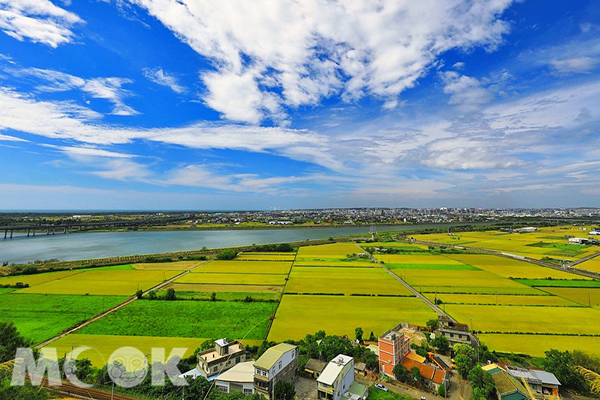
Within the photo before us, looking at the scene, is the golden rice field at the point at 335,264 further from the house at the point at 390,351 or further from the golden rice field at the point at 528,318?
the house at the point at 390,351

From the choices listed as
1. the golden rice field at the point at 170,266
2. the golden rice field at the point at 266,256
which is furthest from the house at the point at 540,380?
the golden rice field at the point at 170,266

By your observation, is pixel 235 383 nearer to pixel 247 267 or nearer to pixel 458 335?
pixel 458 335

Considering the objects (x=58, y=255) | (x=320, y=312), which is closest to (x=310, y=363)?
(x=320, y=312)

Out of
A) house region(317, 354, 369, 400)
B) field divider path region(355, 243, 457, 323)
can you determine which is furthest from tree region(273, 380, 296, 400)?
field divider path region(355, 243, 457, 323)

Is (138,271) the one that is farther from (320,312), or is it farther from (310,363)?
(310,363)

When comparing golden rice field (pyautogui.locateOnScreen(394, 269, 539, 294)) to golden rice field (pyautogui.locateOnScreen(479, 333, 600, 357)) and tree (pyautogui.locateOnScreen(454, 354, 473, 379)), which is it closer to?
golden rice field (pyautogui.locateOnScreen(479, 333, 600, 357))

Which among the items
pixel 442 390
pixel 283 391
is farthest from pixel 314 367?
pixel 442 390
